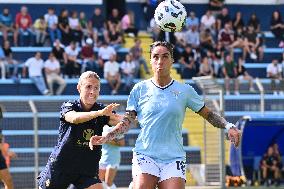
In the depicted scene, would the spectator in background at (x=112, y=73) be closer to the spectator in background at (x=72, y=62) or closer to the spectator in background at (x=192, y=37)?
the spectator in background at (x=72, y=62)

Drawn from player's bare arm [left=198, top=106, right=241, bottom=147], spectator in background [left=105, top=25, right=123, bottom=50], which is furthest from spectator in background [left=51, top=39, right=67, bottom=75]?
player's bare arm [left=198, top=106, right=241, bottom=147]

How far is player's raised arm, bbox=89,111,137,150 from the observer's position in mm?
9641

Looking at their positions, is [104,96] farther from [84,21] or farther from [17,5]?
[17,5]

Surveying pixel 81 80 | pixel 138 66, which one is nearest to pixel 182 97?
pixel 81 80

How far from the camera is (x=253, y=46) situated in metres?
33.6

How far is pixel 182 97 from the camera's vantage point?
1005cm

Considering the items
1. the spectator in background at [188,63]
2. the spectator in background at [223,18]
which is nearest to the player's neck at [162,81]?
the spectator in background at [188,63]

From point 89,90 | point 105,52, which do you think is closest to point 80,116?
point 89,90

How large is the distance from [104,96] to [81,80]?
17.3 m

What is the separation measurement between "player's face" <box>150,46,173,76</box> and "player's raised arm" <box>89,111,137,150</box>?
533mm

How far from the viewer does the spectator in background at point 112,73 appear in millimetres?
28922

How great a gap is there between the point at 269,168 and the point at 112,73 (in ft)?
20.9

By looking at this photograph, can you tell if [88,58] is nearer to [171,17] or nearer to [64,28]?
[64,28]

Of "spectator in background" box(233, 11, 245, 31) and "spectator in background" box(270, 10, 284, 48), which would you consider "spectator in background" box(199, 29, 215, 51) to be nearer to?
"spectator in background" box(233, 11, 245, 31)
